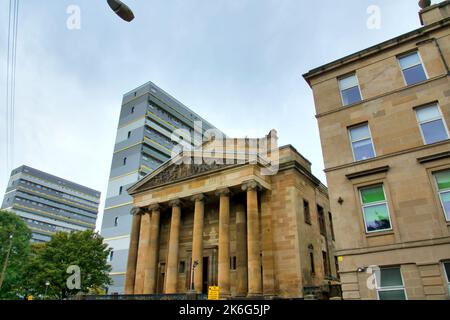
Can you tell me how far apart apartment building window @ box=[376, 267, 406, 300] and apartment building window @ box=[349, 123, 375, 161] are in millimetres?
5930

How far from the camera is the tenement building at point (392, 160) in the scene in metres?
14.2

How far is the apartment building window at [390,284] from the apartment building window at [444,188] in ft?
11.1

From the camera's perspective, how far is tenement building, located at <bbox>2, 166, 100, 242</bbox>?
101 meters

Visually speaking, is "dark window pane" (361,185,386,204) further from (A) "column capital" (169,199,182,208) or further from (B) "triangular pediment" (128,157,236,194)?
(A) "column capital" (169,199,182,208)

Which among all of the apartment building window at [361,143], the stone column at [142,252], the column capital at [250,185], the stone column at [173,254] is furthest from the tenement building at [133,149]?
the apartment building window at [361,143]

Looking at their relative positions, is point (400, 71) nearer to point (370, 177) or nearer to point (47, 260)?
point (370, 177)

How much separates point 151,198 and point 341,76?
22.7 meters

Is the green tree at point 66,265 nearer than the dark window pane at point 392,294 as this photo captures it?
No

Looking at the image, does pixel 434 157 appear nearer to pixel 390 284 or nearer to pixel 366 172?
pixel 366 172

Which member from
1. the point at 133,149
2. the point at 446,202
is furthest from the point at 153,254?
the point at 133,149

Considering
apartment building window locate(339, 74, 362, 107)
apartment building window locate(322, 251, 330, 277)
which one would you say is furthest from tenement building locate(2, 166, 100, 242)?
apartment building window locate(339, 74, 362, 107)

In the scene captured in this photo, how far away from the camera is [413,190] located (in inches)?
596

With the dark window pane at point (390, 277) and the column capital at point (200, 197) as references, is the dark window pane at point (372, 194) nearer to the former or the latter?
the dark window pane at point (390, 277)
